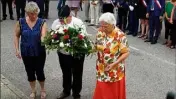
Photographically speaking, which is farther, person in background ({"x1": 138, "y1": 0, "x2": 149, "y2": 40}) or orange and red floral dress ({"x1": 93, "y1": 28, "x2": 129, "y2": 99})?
person in background ({"x1": 138, "y1": 0, "x2": 149, "y2": 40})

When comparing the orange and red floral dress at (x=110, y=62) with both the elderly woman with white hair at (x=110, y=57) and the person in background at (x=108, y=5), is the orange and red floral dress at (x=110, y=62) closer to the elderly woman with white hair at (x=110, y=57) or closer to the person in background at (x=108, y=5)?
the elderly woman with white hair at (x=110, y=57)

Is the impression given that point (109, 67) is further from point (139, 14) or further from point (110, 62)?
point (139, 14)

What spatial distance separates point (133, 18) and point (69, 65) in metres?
6.41

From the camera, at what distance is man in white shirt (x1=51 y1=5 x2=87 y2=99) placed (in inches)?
253

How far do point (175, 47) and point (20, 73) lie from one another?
4986 mm

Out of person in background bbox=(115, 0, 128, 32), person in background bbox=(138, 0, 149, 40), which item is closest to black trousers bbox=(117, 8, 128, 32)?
person in background bbox=(115, 0, 128, 32)

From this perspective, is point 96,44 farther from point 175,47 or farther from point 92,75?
point 175,47

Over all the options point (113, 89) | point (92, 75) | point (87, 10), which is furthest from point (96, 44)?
point (87, 10)

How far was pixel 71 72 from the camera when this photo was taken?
6.84 meters

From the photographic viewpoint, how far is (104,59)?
225 inches

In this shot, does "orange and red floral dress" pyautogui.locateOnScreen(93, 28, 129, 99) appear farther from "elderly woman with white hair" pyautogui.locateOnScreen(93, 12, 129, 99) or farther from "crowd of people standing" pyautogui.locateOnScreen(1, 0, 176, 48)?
"crowd of people standing" pyautogui.locateOnScreen(1, 0, 176, 48)

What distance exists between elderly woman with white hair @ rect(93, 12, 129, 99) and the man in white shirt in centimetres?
75

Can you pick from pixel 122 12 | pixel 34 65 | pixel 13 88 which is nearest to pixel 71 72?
pixel 34 65

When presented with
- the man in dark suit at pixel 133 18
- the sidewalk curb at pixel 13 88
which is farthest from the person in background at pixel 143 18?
the sidewalk curb at pixel 13 88
